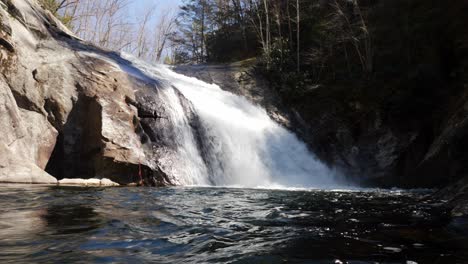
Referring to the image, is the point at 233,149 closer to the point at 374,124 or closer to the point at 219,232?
the point at 374,124

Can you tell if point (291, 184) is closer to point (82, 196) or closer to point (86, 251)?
point (82, 196)

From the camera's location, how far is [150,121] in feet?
37.6

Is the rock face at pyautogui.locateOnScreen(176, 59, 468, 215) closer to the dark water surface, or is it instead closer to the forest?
the forest

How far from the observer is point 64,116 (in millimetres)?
10336

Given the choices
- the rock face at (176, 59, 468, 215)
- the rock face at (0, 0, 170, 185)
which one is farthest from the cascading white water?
the rock face at (0, 0, 170, 185)

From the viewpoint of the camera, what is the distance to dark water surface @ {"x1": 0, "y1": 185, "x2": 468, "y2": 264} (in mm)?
3020

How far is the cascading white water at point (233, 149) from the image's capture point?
11625 mm

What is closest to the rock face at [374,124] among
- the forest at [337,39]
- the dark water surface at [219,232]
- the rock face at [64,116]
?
the forest at [337,39]

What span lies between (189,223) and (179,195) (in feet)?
9.89

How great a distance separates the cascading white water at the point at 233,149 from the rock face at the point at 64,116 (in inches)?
48.9

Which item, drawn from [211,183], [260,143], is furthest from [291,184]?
[211,183]

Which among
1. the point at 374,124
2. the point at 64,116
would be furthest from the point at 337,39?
the point at 64,116

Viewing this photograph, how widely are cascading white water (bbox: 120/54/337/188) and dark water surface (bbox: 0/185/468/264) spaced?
17.7 ft

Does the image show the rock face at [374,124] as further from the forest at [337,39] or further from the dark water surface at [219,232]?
the dark water surface at [219,232]
